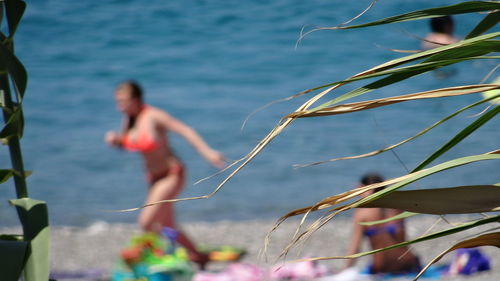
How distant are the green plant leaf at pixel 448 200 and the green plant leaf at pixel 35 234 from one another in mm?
386

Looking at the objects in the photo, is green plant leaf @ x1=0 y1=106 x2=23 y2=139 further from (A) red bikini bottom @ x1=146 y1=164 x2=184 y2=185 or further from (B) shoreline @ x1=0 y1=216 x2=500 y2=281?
(B) shoreline @ x1=0 y1=216 x2=500 y2=281

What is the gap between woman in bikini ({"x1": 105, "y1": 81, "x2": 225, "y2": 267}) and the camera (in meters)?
6.21

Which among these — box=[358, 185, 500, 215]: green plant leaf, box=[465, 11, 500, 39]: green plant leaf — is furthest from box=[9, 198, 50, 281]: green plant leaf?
box=[465, 11, 500, 39]: green plant leaf

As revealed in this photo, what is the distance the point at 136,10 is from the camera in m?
17.2

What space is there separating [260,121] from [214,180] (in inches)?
108

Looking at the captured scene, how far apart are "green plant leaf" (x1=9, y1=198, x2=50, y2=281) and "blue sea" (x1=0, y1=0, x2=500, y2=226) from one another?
743cm

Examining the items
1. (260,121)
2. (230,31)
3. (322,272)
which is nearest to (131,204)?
(260,121)

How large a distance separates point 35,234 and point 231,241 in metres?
6.99

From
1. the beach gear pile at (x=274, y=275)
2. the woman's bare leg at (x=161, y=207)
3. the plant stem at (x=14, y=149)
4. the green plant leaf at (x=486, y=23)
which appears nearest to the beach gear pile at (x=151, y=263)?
the beach gear pile at (x=274, y=275)

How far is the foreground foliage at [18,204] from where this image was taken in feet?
3.12

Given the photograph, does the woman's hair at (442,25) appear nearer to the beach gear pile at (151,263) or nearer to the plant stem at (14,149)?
the beach gear pile at (151,263)

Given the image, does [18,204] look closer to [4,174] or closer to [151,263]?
[4,174]

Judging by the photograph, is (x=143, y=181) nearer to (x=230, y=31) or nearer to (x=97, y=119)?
(x=97, y=119)

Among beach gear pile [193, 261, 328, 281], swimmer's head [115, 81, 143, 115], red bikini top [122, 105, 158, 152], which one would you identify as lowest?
beach gear pile [193, 261, 328, 281]
